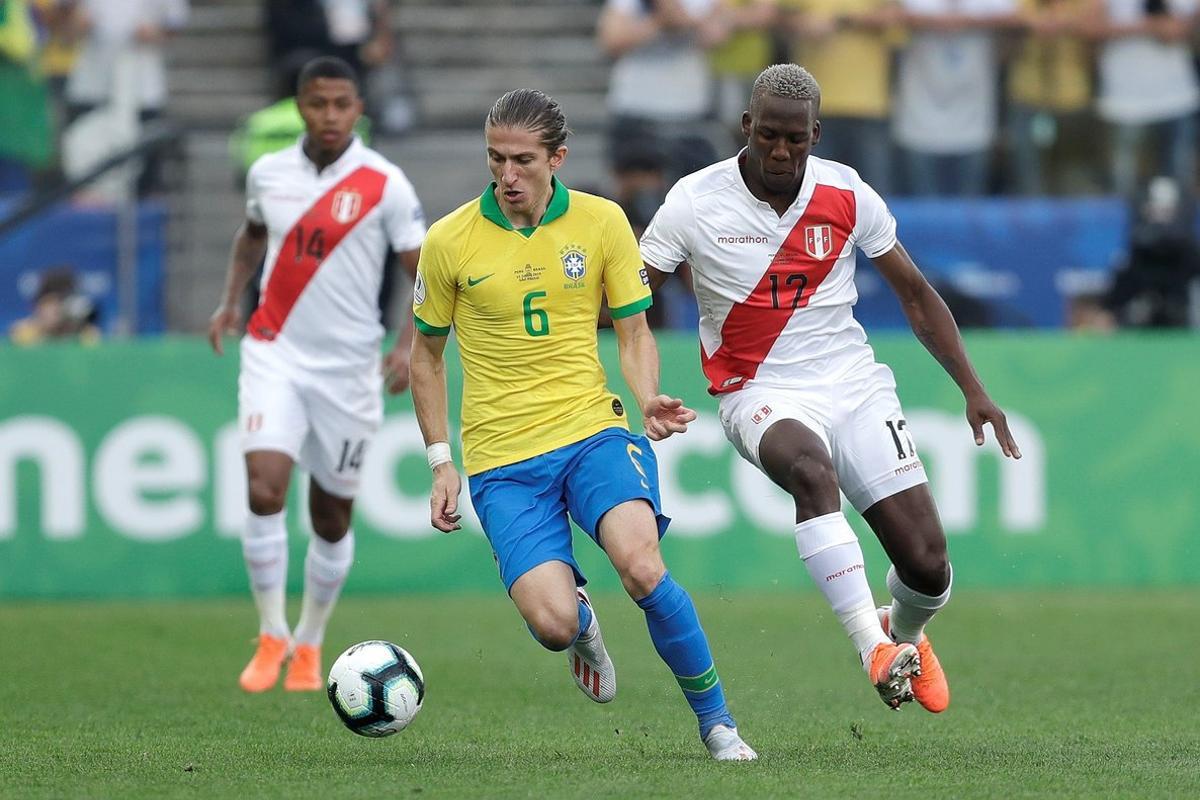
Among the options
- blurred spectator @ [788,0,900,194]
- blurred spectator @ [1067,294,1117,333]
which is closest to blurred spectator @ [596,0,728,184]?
blurred spectator @ [788,0,900,194]

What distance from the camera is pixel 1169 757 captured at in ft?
23.5

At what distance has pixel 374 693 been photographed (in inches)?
287

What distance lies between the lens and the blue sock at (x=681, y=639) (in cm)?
705

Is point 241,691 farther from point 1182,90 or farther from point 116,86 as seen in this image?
point 1182,90

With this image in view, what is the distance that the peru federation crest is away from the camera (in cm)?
735

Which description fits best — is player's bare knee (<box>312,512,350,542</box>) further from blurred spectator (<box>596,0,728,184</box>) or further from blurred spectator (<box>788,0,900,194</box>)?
blurred spectator (<box>788,0,900,194</box>)

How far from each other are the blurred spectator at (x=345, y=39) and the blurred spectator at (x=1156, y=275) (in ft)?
19.8

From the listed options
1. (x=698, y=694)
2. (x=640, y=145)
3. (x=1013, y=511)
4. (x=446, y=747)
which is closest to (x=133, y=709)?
(x=446, y=747)

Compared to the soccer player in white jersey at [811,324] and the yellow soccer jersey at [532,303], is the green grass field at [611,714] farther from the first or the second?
the yellow soccer jersey at [532,303]

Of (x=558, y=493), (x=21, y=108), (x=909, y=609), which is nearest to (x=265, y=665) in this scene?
(x=558, y=493)

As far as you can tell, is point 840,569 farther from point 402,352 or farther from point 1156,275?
point 1156,275

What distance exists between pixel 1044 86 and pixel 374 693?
466 inches

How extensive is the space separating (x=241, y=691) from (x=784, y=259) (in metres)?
3.56

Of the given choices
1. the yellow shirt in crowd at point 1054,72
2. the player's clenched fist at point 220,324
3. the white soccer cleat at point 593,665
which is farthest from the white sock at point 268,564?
the yellow shirt in crowd at point 1054,72
